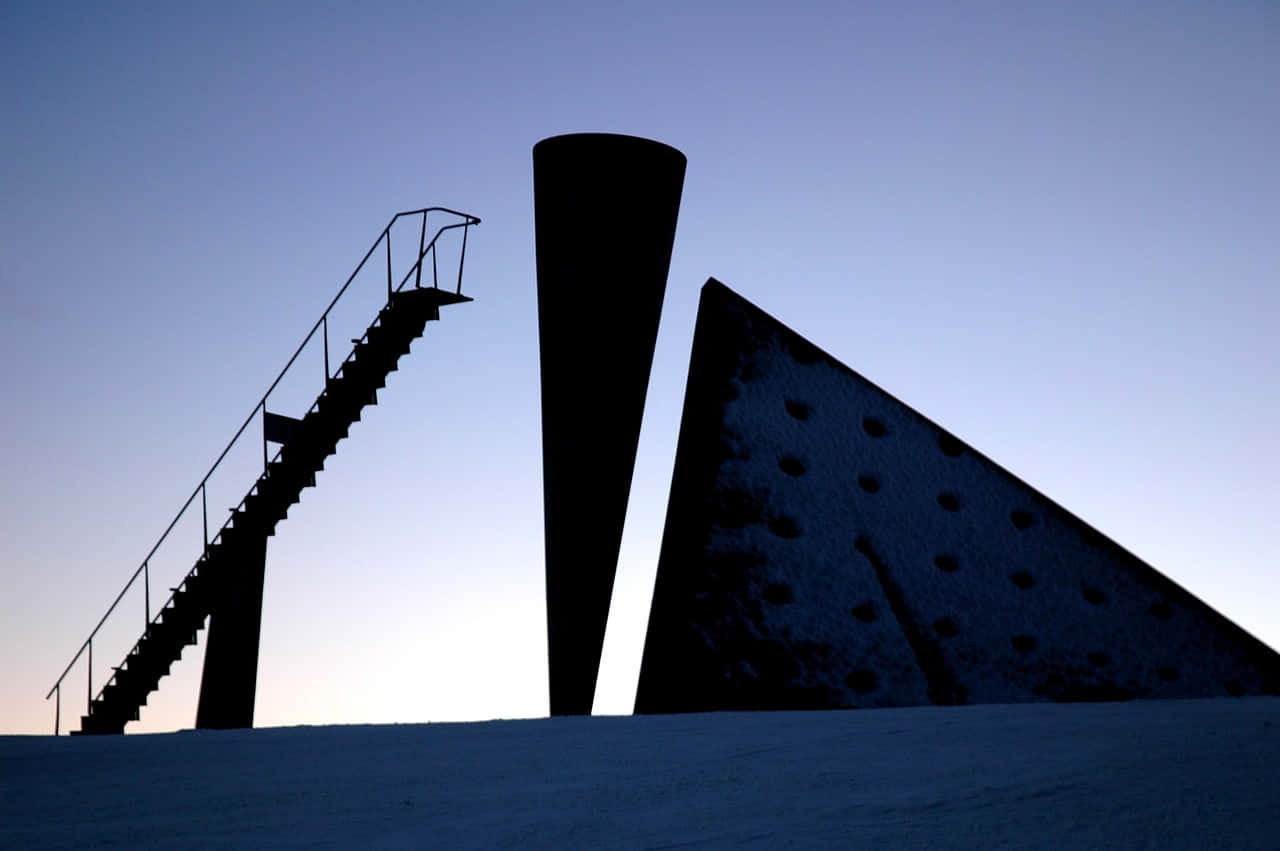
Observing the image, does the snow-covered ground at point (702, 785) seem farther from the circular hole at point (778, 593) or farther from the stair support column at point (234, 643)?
the stair support column at point (234, 643)

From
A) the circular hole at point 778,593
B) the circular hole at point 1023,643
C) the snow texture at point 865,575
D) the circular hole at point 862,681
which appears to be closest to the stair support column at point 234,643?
the snow texture at point 865,575

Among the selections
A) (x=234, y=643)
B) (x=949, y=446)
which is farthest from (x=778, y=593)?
(x=234, y=643)

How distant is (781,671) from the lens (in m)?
9.45

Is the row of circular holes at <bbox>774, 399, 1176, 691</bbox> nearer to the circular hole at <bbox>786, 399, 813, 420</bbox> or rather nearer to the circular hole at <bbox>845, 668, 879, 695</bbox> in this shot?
the circular hole at <bbox>786, 399, 813, 420</bbox>

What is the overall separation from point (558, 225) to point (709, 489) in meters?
2.76

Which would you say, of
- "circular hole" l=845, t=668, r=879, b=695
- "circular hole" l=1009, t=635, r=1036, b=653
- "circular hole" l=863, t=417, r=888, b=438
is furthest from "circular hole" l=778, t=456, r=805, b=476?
"circular hole" l=1009, t=635, r=1036, b=653

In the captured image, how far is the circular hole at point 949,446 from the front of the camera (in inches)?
443

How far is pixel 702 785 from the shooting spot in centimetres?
556

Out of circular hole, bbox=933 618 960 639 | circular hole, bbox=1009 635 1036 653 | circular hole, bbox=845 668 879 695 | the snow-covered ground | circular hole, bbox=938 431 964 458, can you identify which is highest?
circular hole, bbox=938 431 964 458

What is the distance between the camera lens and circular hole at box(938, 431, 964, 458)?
11250 millimetres

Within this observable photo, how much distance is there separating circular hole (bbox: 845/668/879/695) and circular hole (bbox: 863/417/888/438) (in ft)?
6.69

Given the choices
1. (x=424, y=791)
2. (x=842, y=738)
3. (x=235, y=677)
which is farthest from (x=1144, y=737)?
(x=235, y=677)

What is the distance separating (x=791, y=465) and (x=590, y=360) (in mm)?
1952

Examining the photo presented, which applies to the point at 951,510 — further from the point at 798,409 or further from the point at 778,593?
the point at 778,593
